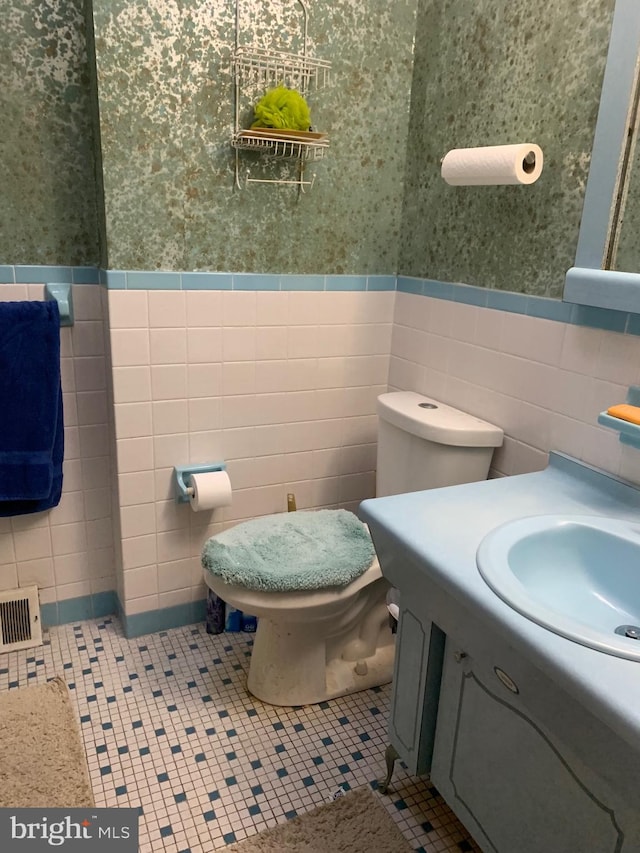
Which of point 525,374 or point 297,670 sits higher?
point 525,374

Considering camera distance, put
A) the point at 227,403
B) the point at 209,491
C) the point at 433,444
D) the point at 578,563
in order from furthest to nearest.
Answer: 1. the point at 227,403
2. the point at 209,491
3. the point at 433,444
4. the point at 578,563

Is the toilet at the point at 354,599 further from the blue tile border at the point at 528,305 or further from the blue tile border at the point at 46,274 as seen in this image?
the blue tile border at the point at 46,274

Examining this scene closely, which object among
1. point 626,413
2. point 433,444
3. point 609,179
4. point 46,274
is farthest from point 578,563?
point 46,274

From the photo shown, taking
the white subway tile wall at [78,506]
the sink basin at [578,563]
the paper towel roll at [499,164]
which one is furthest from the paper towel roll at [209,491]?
the paper towel roll at [499,164]

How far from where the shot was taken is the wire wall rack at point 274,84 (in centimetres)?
180

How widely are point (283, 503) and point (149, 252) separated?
958 millimetres

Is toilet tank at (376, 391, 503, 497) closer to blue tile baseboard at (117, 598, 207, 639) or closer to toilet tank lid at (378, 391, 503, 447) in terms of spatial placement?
toilet tank lid at (378, 391, 503, 447)

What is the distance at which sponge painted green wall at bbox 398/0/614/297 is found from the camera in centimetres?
148

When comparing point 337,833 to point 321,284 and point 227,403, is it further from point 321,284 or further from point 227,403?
point 321,284

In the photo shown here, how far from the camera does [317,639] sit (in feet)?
6.13

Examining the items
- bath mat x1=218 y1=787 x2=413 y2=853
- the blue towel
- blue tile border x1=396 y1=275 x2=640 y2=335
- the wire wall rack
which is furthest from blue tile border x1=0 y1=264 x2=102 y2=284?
bath mat x1=218 y1=787 x2=413 y2=853

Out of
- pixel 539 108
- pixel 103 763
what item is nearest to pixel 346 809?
pixel 103 763

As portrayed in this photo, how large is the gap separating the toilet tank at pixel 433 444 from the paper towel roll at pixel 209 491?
20.1 inches

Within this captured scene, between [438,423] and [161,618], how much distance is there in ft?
3.85
